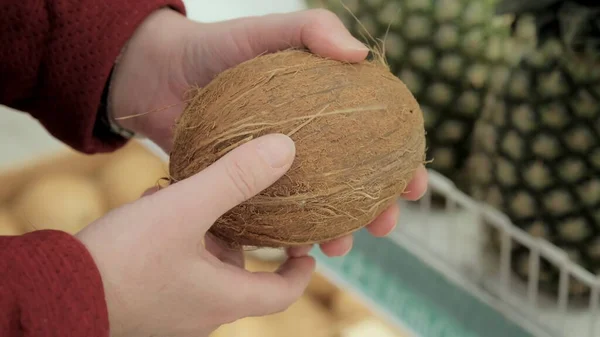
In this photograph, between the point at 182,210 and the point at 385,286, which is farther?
the point at 385,286

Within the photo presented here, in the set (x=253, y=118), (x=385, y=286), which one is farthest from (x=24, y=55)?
(x=385, y=286)

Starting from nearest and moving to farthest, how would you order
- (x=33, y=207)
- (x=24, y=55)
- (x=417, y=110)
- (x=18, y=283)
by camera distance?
1. (x=18, y=283)
2. (x=417, y=110)
3. (x=24, y=55)
4. (x=33, y=207)

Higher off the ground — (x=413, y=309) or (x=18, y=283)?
(x=18, y=283)

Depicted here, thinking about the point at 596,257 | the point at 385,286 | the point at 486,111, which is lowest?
the point at 385,286

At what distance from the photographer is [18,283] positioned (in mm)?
414

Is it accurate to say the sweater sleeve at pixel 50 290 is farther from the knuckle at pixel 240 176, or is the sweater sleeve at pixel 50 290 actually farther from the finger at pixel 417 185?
the finger at pixel 417 185

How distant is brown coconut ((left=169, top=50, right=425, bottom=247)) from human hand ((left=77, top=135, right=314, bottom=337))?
0.03m

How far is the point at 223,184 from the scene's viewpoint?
0.46 meters

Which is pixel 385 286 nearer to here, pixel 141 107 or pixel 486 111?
pixel 486 111

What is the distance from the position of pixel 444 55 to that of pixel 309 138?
0.40 m

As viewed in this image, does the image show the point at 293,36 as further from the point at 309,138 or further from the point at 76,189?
the point at 76,189

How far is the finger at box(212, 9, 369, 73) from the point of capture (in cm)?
55

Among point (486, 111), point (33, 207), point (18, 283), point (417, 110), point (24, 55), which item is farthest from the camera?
point (33, 207)

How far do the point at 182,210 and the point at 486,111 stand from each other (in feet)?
1.43
